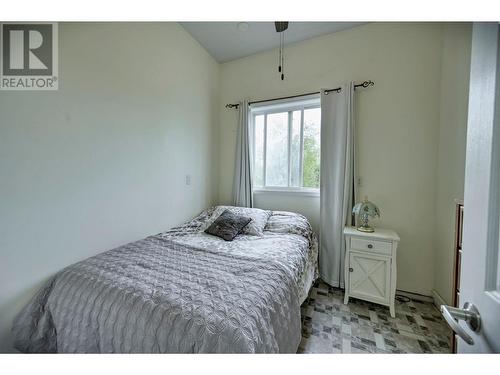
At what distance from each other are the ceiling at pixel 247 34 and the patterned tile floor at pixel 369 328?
3006mm

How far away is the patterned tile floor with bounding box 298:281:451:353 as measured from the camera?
144cm

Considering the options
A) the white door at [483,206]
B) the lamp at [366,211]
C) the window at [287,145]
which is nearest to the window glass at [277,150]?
the window at [287,145]

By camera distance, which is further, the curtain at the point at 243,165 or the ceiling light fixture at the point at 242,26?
the curtain at the point at 243,165

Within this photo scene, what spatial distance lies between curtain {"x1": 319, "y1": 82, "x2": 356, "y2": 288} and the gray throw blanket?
1.10 m

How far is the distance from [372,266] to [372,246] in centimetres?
19

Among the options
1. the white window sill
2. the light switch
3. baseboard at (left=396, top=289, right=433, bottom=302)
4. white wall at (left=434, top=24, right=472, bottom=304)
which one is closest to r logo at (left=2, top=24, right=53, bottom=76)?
the white window sill

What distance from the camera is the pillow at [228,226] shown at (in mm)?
2039

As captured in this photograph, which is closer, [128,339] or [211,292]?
[128,339]

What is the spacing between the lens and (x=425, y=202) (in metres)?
2.00

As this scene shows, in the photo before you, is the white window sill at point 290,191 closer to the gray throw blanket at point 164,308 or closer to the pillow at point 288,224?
the pillow at point 288,224

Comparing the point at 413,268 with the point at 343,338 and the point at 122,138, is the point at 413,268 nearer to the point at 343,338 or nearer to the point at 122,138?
the point at 343,338

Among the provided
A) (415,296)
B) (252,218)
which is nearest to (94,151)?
(252,218)

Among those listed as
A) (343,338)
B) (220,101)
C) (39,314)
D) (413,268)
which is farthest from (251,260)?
(220,101)
